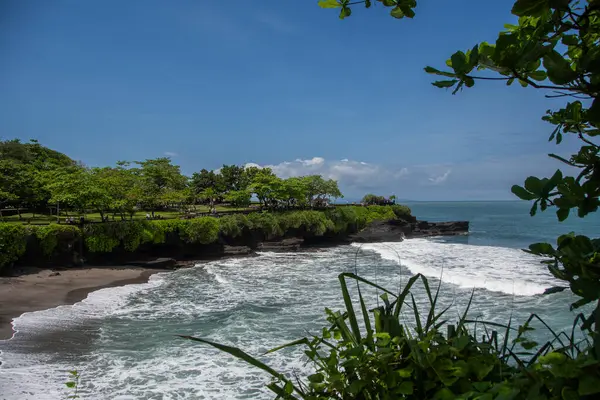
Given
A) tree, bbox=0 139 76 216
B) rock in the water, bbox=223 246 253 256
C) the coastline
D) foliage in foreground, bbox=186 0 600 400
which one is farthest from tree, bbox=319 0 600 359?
tree, bbox=0 139 76 216

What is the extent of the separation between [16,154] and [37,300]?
37555 mm

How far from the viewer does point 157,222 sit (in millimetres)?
28531

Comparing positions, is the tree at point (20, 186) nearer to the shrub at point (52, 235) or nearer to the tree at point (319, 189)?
the shrub at point (52, 235)

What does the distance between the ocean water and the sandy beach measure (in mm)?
815

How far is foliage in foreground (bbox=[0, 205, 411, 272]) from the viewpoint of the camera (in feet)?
72.7

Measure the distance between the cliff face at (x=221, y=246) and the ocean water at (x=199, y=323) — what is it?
18.7ft

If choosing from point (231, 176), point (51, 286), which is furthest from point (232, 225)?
point (231, 176)

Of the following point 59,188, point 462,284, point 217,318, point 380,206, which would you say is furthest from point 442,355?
point 380,206

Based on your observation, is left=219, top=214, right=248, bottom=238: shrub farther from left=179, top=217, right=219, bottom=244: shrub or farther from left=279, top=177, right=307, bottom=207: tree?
left=279, top=177, right=307, bottom=207: tree

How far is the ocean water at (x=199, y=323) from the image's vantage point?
856 cm

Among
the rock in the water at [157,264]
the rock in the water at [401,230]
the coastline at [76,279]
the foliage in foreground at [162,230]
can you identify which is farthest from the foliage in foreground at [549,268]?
the rock in the water at [401,230]

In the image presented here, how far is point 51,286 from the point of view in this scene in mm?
18969

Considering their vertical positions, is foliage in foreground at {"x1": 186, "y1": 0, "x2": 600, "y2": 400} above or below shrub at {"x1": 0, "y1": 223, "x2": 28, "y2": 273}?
above

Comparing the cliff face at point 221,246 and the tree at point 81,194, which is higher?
the tree at point 81,194
